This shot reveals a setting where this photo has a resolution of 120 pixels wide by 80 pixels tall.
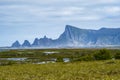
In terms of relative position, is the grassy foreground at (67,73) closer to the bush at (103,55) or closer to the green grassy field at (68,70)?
the green grassy field at (68,70)

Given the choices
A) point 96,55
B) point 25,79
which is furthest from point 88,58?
point 25,79

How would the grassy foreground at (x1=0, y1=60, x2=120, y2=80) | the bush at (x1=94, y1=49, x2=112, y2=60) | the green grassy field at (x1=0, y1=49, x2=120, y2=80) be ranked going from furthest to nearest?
the bush at (x1=94, y1=49, x2=112, y2=60) → the green grassy field at (x1=0, y1=49, x2=120, y2=80) → the grassy foreground at (x1=0, y1=60, x2=120, y2=80)

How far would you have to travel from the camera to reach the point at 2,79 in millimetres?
27906

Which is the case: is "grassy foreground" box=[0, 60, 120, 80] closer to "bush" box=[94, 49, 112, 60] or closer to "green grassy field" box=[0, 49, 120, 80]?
"green grassy field" box=[0, 49, 120, 80]

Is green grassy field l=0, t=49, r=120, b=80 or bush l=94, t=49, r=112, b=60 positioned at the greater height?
green grassy field l=0, t=49, r=120, b=80

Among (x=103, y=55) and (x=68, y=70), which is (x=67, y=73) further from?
(x=103, y=55)

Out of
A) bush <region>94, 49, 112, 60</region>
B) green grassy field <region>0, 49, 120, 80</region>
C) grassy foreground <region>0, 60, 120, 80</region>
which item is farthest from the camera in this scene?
bush <region>94, 49, 112, 60</region>

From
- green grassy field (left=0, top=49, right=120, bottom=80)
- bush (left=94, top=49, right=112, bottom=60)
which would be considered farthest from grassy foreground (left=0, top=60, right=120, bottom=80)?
bush (left=94, top=49, right=112, bottom=60)

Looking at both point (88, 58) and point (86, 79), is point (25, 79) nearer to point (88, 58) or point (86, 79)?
point (86, 79)

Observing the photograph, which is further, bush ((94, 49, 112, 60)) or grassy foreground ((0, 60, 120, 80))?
bush ((94, 49, 112, 60))

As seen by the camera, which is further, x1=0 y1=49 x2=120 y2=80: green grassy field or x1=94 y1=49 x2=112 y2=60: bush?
x1=94 y1=49 x2=112 y2=60: bush

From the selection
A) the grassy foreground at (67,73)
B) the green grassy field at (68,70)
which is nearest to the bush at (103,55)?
the green grassy field at (68,70)

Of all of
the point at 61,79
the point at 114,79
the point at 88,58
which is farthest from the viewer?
the point at 88,58

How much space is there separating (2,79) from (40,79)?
3.16 meters
